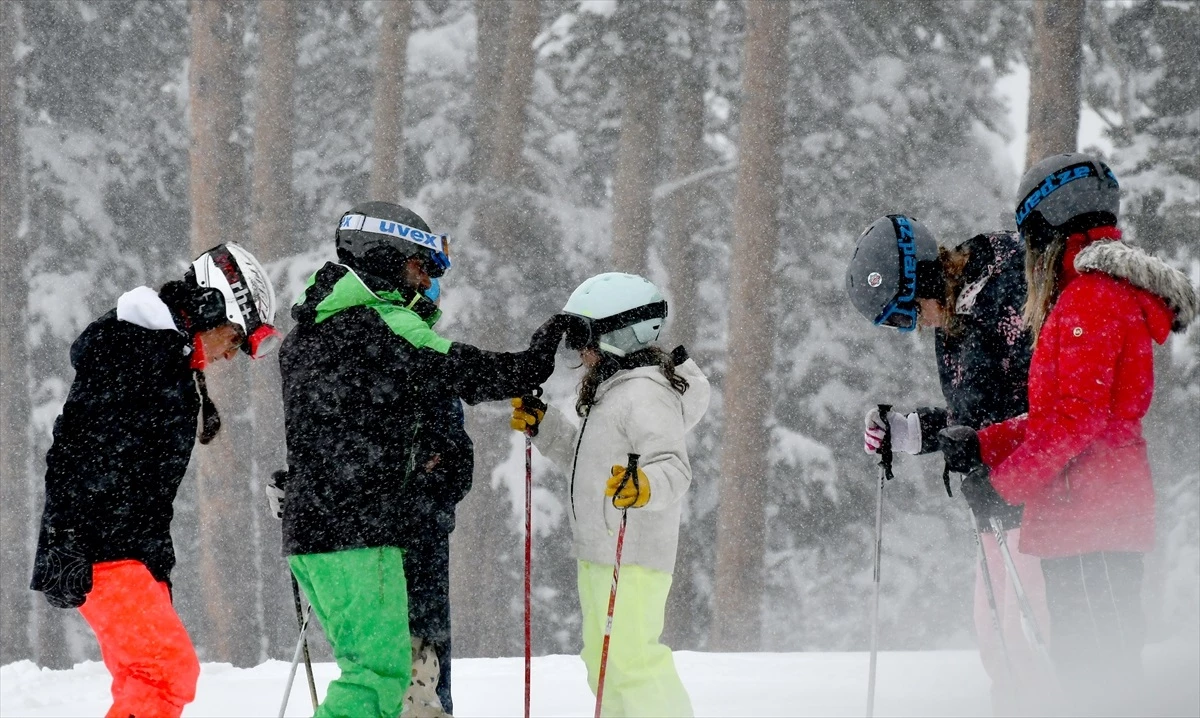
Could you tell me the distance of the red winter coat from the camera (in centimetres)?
351

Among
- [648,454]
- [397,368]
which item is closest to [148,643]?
[397,368]

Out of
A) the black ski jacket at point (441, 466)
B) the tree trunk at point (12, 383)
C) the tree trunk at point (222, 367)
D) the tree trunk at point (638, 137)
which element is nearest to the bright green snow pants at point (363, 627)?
the black ski jacket at point (441, 466)

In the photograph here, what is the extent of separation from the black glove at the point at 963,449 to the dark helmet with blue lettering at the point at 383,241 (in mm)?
2025

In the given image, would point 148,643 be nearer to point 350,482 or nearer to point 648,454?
point 350,482

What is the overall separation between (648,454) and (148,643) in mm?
1820

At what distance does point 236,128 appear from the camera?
1288cm

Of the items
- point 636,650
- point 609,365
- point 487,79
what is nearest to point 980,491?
point 636,650

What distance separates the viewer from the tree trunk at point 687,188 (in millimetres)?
14141

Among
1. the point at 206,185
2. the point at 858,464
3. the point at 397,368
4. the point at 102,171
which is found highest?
the point at 102,171

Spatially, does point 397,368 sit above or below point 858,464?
below

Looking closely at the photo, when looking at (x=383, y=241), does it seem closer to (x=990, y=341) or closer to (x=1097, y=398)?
(x=990, y=341)

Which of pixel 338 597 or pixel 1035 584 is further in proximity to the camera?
pixel 1035 584

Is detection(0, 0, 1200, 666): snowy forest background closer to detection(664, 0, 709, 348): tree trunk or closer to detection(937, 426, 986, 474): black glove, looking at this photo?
detection(664, 0, 709, 348): tree trunk

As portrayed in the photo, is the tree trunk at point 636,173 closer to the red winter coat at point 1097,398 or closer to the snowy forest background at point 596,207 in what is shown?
the snowy forest background at point 596,207
